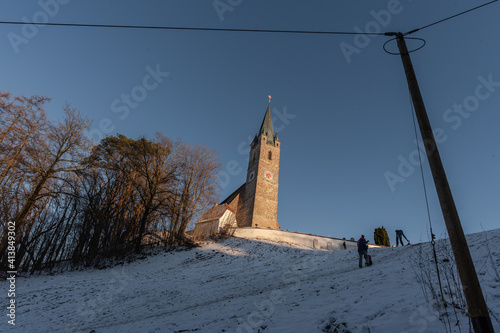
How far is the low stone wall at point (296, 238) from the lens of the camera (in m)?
29.8

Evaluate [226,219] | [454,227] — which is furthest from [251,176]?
[454,227]

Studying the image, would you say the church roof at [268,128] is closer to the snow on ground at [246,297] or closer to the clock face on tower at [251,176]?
the clock face on tower at [251,176]

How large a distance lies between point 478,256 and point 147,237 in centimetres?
2504

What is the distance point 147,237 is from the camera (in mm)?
25938

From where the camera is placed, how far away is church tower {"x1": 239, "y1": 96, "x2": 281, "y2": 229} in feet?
142

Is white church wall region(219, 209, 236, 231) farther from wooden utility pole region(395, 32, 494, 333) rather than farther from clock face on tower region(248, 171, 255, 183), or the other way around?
wooden utility pole region(395, 32, 494, 333)

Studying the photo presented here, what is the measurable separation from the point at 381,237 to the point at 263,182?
2017 cm

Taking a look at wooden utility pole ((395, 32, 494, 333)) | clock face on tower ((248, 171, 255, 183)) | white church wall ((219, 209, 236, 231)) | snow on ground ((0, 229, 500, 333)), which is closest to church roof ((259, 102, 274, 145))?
clock face on tower ((248, 171, 255, 183))

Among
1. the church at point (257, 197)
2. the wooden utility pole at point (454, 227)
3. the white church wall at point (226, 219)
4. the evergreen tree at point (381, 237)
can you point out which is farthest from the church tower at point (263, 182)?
the wooden utility pole at point (454, 227)

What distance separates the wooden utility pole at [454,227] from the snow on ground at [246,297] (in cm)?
131

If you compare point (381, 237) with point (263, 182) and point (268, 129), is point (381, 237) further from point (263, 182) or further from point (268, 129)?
point (268, 129)

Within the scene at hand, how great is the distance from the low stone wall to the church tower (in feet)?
25.7

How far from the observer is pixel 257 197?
44406 mm

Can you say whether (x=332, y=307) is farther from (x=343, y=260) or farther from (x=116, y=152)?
(x=116, y=152)
